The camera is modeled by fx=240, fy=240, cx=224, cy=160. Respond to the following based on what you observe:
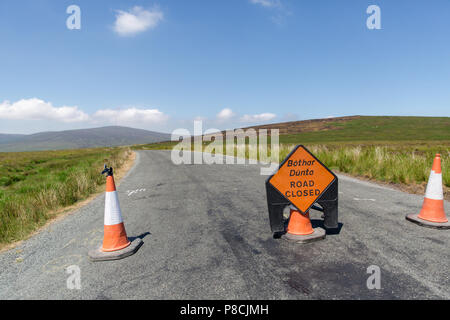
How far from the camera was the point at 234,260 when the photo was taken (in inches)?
119

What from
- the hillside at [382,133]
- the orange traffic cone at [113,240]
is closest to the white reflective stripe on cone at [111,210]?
the orange traffic cone at [113,240]

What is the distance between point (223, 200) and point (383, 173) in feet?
21.2

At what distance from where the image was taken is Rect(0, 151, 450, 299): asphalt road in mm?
2434

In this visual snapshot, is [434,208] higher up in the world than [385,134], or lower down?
lower down

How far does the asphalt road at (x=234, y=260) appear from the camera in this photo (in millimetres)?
2434

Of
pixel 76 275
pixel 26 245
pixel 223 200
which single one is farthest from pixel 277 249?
pixel 26 245

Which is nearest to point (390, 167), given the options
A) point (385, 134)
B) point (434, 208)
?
point (434, 208)

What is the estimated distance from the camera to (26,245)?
13.3ft

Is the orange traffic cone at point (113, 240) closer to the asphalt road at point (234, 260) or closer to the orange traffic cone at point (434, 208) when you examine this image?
the asphalt road at point (234, 260)

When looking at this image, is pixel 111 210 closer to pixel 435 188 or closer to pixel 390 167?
pixel 435 188

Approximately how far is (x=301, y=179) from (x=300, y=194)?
0.23 metres

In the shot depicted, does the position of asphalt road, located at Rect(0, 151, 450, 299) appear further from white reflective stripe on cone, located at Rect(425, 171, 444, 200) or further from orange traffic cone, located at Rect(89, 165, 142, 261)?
white reflective stripe on cone, located at Rect(425, 171, 444, 200)

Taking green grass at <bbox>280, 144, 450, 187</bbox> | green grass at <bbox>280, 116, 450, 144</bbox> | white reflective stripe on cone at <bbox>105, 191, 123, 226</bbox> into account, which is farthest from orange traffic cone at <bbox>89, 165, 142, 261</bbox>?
green grass at <bbox>280, 116, 450, 144</bbox>

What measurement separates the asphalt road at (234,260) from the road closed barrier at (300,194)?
22 cm
